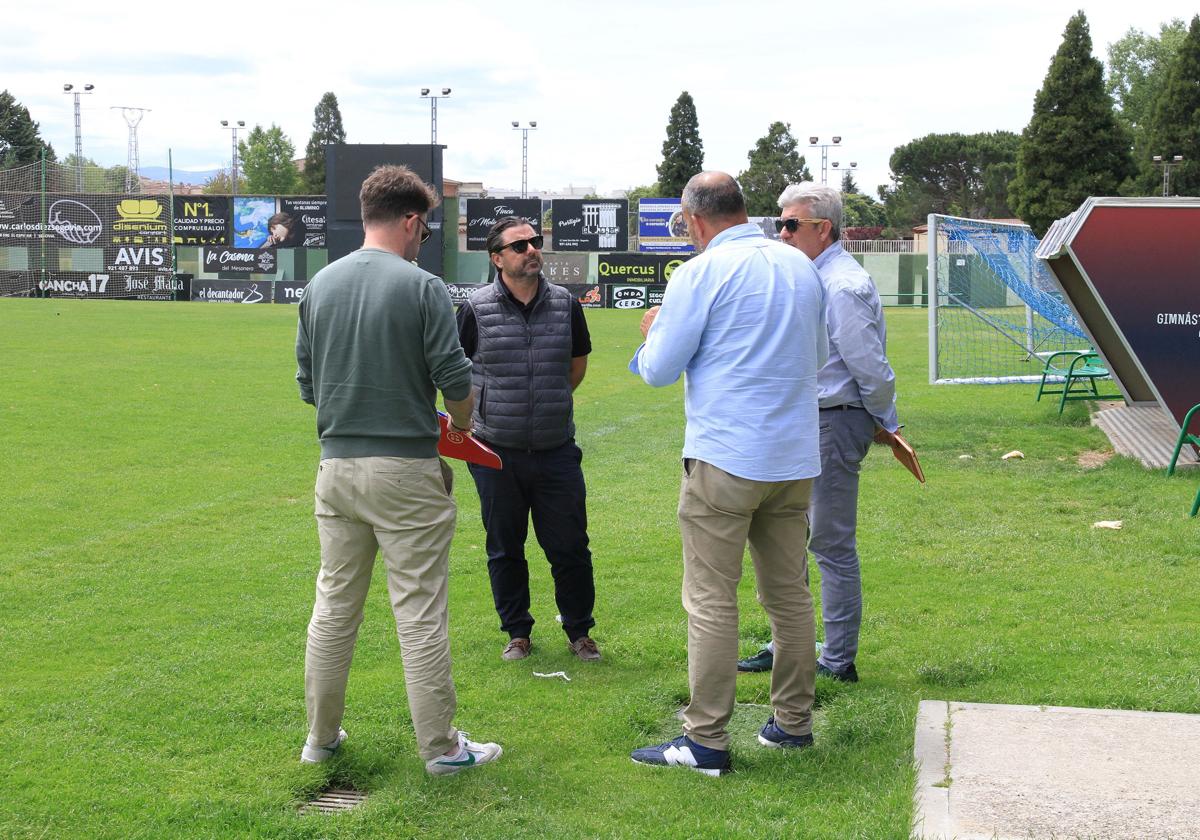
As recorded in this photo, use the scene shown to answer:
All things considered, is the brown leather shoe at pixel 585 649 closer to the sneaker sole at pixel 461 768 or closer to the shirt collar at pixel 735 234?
the sneaker sole at pixel 461 768

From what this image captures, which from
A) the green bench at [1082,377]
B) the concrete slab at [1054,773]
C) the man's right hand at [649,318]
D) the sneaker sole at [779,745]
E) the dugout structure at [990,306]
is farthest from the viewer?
the dugout structure at [990,306]

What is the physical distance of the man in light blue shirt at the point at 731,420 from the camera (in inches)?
154

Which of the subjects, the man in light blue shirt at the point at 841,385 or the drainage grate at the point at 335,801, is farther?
the man in light blue shirt at the point at 841,385

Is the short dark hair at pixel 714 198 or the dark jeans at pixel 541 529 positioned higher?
the short dark hair at pixel 714 198

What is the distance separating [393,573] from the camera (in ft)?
13.1

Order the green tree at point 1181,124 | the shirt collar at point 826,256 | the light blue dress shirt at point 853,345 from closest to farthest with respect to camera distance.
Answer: the light blue dress shirt at point 853,345 → the shirt collar at point 826,256 → the green tree at point 1181,124

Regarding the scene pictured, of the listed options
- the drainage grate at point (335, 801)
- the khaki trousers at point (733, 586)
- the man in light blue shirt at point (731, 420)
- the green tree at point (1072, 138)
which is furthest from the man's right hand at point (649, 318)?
the green tree at point (1072, 138)

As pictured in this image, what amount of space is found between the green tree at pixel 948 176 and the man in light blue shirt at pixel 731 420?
90.1 metres

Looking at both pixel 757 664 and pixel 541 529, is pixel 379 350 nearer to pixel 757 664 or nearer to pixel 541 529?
pixel 541 529

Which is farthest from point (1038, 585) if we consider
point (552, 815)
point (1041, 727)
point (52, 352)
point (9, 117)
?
point (9, 117)

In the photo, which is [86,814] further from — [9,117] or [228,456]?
[9,117]

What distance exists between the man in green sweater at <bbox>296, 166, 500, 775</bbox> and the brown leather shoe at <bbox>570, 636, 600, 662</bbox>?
1409mm

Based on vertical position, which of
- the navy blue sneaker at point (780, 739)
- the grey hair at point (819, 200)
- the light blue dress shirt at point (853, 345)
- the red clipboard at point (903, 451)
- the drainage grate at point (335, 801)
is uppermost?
the grey hair at point (819, 200)

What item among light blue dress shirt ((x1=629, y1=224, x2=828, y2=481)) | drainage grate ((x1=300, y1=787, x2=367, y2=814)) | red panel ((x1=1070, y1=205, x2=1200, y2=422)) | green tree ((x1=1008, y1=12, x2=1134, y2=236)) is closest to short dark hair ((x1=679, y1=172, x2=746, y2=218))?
light blue dress shirt ((x1=629, y1=224, x2=828, y2=481))
